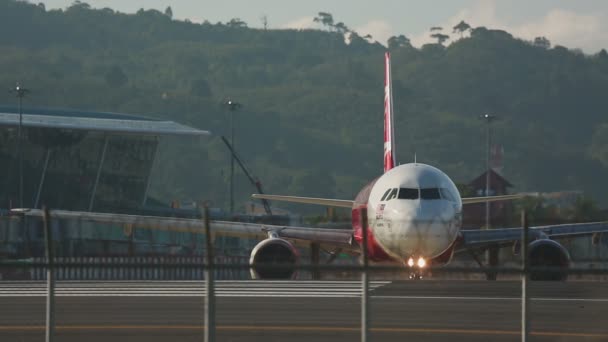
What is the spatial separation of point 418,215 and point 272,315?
8.99 m

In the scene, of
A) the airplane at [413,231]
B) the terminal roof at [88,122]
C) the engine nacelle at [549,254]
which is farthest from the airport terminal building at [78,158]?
the engine nacelle at [549,254]

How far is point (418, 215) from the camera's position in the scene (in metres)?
25.7

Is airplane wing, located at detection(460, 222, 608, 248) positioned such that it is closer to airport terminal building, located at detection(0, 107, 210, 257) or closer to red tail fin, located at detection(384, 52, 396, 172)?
red tail fin, located at detection(384, 52, 396, 172)

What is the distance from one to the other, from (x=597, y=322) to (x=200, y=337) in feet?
19.1

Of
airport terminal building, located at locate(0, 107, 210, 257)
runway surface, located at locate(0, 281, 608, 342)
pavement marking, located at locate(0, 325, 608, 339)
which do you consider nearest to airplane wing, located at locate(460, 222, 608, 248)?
runway surface, located at locate(0, 281, 608, 342)

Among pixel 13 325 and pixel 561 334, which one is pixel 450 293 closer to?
pixel 561 334

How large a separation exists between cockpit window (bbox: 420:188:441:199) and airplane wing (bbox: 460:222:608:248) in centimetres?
421

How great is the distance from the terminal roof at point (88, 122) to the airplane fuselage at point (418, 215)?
72.0 metres

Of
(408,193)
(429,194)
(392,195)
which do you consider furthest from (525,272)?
(392,195)

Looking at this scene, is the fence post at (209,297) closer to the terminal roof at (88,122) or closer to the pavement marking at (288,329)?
the pavement marking at (288,329)

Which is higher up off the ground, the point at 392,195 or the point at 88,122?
the point at 88,122

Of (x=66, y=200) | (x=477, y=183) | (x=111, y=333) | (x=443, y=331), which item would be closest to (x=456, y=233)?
(x=443, y=331)

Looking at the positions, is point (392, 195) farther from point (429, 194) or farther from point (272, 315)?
point (272, 315)

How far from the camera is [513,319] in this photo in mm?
17625
